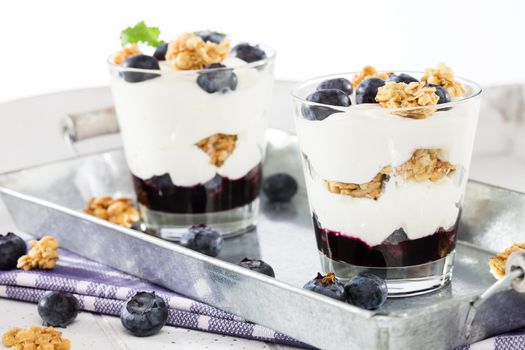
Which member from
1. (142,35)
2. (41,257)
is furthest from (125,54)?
(41,257)

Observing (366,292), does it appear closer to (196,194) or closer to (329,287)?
(329,287)

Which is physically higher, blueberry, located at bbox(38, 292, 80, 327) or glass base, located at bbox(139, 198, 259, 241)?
blueberry, located at bbox(38, 292, 80, 327)

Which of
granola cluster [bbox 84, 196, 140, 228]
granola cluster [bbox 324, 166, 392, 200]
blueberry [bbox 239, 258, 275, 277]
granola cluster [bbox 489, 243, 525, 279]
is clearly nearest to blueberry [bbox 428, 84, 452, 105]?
granola cluster [bbox 324, 166, 392, 200]

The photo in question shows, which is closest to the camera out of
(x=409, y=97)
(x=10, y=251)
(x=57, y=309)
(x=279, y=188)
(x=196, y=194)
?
(x=409, y=97)

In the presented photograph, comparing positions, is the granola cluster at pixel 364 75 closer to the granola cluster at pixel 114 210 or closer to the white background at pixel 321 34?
the granola cluster at pixel 114 210

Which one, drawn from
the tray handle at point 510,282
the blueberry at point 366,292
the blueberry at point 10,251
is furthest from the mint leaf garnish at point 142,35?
the tray handle at point 510,282

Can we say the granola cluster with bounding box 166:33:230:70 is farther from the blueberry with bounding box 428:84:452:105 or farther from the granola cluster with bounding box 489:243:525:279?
the granola cluster with bounding box 489:243:525:279

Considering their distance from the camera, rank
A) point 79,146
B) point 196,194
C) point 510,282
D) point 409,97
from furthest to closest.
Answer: point 79,146
point 196,194
point 409,97
point 510,282
